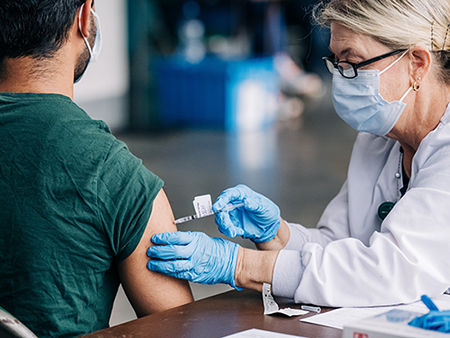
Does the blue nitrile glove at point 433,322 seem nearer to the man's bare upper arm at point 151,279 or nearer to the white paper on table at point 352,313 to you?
the white paper on table at point 352,313

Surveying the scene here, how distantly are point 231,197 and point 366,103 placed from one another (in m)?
0.51

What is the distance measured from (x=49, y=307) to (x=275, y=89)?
31.4 feet

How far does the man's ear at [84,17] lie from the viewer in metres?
1.18

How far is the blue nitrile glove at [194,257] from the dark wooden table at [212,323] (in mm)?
76

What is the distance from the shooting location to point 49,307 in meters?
1.00

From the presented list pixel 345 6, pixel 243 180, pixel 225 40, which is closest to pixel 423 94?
pixel 345 6

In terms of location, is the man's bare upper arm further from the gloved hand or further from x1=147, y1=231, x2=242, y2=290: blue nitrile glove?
the gloved hand

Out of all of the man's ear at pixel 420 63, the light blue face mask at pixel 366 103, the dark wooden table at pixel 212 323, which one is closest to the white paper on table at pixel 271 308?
the dark wooden table at pixel 212 323

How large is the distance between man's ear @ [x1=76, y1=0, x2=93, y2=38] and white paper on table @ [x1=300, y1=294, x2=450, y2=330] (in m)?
0.85

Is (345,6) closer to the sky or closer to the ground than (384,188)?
closer to the sky

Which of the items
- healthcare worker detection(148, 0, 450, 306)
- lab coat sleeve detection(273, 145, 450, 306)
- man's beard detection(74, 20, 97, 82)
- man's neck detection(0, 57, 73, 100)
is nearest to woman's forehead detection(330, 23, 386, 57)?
healthcare worker detection(148, 0, 450, 306)

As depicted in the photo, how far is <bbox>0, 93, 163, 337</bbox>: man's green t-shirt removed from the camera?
3.25ft

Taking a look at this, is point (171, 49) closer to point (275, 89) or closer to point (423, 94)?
point (275, 89)

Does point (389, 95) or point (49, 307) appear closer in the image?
point (49, 307)
